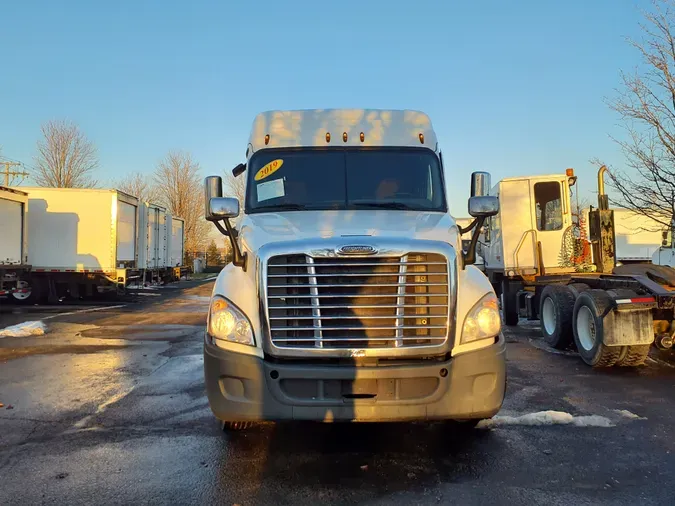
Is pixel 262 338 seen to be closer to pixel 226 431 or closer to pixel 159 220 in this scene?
pixel 226 431

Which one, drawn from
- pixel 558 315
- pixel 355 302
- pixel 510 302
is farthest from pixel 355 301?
pixel 510 302

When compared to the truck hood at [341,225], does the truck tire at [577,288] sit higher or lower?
lower

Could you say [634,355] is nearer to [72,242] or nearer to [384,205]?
[384,205]

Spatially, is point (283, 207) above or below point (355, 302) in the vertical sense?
above

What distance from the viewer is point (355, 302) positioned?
379 centimetres

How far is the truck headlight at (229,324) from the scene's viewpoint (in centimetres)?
377

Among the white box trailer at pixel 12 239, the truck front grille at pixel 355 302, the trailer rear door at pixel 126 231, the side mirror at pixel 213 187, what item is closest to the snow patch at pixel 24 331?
the white box trailer at pixel 12 239

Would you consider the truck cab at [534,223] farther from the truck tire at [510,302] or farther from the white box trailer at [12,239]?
the white box trailer at [12,239]

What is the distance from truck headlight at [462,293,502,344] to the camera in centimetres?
382

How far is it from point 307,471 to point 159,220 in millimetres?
21100

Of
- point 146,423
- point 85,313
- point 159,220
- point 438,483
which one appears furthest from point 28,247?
point 438,483

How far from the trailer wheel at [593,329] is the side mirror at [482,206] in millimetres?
3388

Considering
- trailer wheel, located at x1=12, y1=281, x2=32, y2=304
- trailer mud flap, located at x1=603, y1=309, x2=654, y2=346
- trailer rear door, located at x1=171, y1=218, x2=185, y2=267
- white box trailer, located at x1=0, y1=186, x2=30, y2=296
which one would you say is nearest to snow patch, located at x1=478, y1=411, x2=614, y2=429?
trailer mud flap, located at x1=603, y1=309, x2=654, y2=346

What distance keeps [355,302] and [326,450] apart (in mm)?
1360
